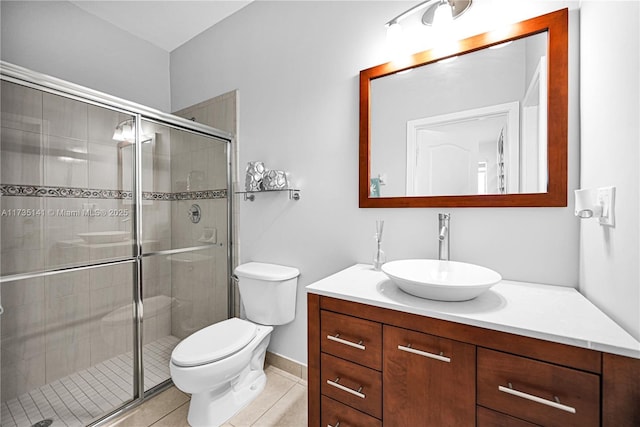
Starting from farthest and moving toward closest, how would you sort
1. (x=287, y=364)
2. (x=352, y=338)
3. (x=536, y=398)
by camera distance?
(x=287, y=364) < (x=352, y=338) < (x=536, y=398)

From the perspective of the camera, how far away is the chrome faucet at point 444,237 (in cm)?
120

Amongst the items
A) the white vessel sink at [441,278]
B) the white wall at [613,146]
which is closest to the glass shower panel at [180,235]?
the white vessel sink at [441,278]

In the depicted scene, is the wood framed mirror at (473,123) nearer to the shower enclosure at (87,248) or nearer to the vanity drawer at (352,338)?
the vanity drawer at (352,338)

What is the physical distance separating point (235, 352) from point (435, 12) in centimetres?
189

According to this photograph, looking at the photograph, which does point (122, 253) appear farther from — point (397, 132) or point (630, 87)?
point (630, 87)

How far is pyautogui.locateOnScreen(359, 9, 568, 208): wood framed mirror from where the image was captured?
1.07 metres

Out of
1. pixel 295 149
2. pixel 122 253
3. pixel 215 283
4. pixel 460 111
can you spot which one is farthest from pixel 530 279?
pixel 122 253

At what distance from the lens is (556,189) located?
1.05 metres

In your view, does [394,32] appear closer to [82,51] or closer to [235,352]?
[235,352]

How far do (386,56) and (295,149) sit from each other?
2.40 feet

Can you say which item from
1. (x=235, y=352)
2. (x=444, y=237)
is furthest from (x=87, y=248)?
(x=444, y=237)

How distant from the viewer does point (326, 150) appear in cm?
163

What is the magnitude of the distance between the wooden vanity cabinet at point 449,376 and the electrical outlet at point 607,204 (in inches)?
14.3

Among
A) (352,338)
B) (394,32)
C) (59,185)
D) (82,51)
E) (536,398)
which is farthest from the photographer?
(82,51)
